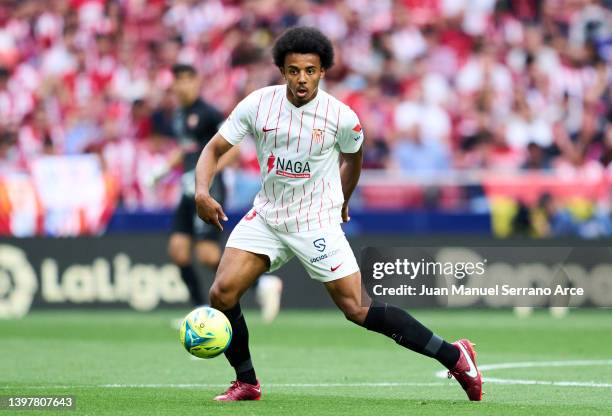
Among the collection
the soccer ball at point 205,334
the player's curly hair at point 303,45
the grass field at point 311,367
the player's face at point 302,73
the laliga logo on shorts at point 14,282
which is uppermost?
the player's curly hair at point 303,45

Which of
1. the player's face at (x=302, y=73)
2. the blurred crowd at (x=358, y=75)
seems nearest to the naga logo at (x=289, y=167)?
the player's face at (x=302, y=73)

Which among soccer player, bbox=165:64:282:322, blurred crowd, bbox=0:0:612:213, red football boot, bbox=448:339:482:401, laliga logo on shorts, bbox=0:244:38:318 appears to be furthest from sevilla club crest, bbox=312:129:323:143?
blurred crowd, bbox=0:0:612:213

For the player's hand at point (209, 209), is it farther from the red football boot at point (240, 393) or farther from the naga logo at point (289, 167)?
the red football boot at point (240, 393)

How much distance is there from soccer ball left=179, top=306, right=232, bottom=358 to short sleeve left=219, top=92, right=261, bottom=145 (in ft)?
3.47

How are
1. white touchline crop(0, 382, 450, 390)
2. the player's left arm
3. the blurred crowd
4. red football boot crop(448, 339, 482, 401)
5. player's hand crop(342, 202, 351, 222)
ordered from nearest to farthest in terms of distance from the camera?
red football boot crop(448, 339, 482, 401) → the player's left arm → player's hand crop(342, 202, 351, 222) → white touchline crop(0, 382, 450, 390) → the blurred crowd

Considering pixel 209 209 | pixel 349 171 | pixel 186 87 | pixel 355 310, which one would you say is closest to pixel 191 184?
pixel 186 87

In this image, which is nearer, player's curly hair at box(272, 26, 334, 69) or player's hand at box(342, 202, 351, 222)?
player's curly hair at box(272, 26, 334, 69)

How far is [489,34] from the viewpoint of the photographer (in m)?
20.9

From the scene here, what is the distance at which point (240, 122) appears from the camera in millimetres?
7723

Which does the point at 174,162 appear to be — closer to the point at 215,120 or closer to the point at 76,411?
the point at 215,120

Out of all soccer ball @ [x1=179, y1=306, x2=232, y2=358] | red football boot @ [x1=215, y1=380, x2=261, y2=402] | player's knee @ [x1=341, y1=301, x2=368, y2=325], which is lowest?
red football boot @ [x1=215, y1=380, x2=261, y2=402]

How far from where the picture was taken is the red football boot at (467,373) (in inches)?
305

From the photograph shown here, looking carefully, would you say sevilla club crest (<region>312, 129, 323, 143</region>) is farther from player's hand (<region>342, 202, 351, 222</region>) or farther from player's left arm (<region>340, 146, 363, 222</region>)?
player's hand (<region>342, 202, 351, 222</region>)

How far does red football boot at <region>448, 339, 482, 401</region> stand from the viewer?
25.4ft
